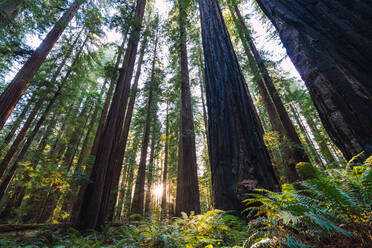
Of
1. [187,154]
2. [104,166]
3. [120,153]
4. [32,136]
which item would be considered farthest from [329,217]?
[32,136]

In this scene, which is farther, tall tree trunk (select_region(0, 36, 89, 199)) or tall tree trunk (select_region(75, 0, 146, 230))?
tall tree trunk (select_region(0, 36, 89, 199))

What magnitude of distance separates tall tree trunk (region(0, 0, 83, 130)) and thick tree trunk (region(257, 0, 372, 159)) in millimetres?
8192

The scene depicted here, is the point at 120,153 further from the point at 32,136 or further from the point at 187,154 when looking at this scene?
the point at 32,136

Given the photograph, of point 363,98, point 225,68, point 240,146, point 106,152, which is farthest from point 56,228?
point 363,98

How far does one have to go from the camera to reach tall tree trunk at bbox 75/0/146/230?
351cm

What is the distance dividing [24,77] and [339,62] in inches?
366

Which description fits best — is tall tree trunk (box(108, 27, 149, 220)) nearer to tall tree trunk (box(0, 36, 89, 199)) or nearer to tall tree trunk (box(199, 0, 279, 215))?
tall tree trunk (box(0, 36, 89, 199))

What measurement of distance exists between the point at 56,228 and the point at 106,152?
1.89m

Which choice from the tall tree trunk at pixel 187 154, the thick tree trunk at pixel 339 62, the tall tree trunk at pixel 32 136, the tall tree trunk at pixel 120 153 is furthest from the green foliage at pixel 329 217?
the tall tree trunk at pixel 32 136

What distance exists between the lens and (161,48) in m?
8.28

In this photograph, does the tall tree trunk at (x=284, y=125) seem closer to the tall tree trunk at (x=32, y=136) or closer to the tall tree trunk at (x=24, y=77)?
the tall tree trunk at (x=24, y=77)

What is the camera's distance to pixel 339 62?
5.02 ft

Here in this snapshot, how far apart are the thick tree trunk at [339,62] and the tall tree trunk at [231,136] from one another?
78 centimetres

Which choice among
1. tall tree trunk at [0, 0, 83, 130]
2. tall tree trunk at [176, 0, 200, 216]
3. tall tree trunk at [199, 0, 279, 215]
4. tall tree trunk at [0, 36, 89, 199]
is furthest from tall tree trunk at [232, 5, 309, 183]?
tall tree trunk at [0, 36, 89, 199]
